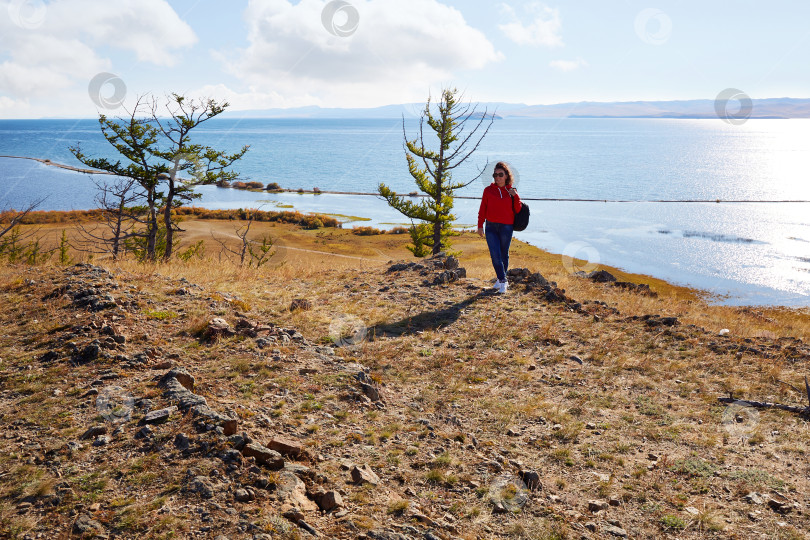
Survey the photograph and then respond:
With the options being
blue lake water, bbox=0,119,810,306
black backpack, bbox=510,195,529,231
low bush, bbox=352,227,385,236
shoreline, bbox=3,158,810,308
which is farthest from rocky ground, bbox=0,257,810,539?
low bush, bbox=352,227,385,236

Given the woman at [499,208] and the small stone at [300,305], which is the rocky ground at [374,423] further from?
the woman at [499,208]

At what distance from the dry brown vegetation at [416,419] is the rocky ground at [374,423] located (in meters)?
0.03

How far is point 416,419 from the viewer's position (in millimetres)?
6453

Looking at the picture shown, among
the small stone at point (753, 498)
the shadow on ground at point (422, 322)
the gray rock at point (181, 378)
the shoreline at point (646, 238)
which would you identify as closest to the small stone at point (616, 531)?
the small stone at point (753, 498)

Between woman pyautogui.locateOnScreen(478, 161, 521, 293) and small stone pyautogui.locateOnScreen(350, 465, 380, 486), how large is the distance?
656 centimetres

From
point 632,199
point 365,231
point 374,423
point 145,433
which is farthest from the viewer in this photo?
point 632,199

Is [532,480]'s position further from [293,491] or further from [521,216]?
[521,216]

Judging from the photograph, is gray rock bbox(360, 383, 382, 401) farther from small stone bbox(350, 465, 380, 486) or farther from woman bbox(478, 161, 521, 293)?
woman bbox(478, 161, 521, 293)

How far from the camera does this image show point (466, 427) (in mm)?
6418

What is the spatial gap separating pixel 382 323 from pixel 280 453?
545 cm

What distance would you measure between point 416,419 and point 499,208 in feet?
19.5

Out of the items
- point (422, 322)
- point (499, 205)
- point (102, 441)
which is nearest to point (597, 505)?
point (102, 441)

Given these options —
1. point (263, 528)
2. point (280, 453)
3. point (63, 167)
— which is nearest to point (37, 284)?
point (280, 453)

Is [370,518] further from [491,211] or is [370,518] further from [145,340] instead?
[491,211]
